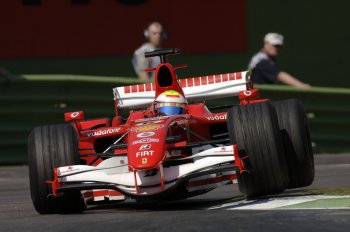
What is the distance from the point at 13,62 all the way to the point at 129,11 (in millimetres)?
1790

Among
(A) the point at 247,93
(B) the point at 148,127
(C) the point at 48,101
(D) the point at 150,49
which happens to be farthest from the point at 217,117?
(C) the point at 48,101

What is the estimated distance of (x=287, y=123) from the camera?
10547 millimetres

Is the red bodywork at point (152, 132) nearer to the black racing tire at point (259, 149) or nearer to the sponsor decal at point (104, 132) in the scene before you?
the sponsor decal at point (104, 132)

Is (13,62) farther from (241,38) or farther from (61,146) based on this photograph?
(61,146)

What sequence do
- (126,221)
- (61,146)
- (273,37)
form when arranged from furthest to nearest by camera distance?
(273,37), (61,146), (126,221)

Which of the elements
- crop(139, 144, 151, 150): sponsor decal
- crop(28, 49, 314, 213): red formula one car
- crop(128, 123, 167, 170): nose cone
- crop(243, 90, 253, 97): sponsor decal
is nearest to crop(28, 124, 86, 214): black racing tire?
crop(28, 49, 314, 213): red formula one car

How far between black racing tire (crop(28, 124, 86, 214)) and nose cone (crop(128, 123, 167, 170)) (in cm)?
53

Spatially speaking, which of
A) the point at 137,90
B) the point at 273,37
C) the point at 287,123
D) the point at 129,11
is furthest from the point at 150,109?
the point at 129,11

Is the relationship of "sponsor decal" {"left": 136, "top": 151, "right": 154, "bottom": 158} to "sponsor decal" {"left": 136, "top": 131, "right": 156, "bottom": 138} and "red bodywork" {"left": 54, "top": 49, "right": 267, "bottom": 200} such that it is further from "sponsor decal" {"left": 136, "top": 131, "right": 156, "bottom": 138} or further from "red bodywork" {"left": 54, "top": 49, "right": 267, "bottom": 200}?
"sponsor decal" {"left": 136, "top": 131, "right": 156, "bottom": 138}

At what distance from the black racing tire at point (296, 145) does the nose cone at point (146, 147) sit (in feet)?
3.74

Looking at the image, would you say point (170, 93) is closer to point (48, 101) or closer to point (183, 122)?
point (183, 122)

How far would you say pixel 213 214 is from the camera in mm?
8812

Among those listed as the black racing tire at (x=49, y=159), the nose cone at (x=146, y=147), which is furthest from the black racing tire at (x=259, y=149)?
the black racing tire at (x=49, y=159)

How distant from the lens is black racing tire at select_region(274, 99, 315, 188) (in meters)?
10.5
